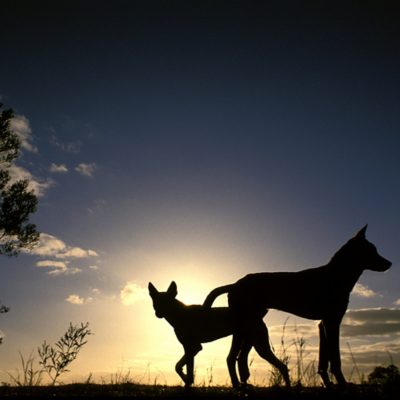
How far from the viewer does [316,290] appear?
7672mm

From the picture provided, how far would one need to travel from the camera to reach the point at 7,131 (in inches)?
940

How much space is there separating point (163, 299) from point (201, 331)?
3.79 ft

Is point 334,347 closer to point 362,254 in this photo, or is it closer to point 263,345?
point 263,345

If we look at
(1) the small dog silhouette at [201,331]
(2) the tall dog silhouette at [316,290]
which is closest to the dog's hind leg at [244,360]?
(1) the small dog silhouette at [201,331]

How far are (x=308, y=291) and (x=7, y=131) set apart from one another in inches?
830

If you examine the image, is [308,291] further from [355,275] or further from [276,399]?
[276,399]

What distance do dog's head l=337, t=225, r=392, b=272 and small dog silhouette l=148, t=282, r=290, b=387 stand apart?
1.97m

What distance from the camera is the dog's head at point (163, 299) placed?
30.9 feet

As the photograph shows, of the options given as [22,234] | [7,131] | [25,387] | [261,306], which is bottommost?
[25,387]

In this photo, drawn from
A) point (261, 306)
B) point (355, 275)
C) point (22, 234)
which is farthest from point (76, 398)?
point (22, 234)

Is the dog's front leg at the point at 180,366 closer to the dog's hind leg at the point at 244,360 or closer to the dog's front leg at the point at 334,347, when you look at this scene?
the dog's hind leg at the point at 244,360

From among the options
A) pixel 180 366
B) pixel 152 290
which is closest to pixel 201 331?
pixel 180 366

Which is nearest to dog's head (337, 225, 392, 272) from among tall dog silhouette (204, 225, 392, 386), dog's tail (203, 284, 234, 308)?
tall dog silhouette (204, 225, 392, 386)

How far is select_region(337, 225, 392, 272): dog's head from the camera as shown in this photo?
→ 784 cm
